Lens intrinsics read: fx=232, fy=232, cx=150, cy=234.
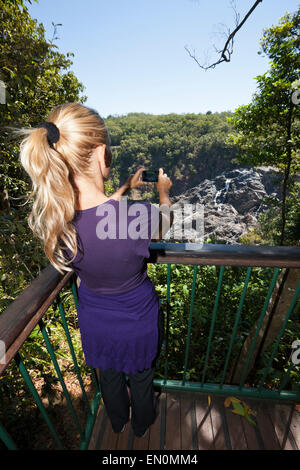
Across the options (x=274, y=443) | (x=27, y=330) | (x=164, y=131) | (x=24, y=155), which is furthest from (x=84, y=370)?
(x=164, y=131)

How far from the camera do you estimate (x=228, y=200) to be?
42.8 meters

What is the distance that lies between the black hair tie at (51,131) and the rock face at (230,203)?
3055cm

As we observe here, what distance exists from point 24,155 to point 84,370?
7.63ft

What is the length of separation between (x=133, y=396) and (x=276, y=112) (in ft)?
26.9

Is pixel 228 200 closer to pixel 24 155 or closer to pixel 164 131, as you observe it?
pixel 164 131

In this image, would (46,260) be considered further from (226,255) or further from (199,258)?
(226,255)

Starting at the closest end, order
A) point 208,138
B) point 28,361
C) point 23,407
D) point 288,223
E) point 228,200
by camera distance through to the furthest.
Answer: point 23,407
point 28,361
point 288,223
point 228,200
point 208,138

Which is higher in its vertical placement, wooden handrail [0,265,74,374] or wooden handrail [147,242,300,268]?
wooden handrail [147,242,300,268]

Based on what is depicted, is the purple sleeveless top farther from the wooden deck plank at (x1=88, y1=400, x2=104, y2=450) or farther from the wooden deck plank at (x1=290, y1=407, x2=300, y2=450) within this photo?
the wooden deck plank at (x1=290, y1=407, x2=300, y2=450)

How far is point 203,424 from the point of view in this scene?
5.10 feet

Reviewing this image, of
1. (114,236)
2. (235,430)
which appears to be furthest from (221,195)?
(114,236)

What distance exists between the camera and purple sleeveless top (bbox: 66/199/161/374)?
0.87 meters

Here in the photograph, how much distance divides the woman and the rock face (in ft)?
99.3

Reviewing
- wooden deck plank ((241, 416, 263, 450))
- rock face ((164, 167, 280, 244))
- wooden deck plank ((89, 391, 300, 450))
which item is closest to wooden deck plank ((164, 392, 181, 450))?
wooden deck plank ((89, 391, 300, 450))
